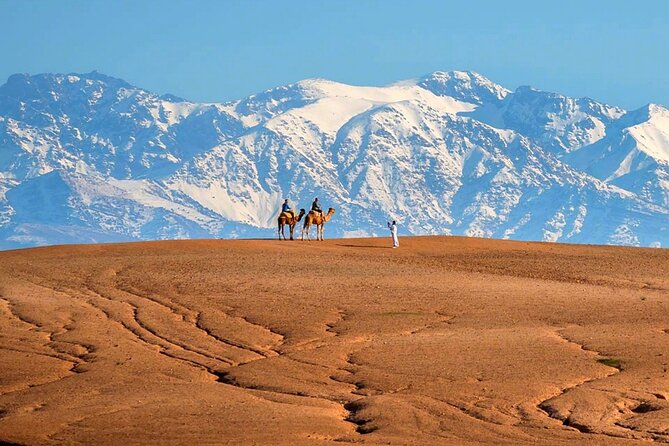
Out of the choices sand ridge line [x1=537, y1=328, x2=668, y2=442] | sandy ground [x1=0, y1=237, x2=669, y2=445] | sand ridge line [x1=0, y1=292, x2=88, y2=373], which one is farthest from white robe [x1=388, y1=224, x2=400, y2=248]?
sand ridge line [x1=537, y1=328, x2=668, y2=442]

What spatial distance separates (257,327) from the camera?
3450 cm

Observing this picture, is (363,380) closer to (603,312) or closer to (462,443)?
(462,443)

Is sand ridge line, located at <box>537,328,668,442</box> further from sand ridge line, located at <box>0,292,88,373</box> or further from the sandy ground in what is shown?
sand ridge line, located at <box>0,292,88,373</box>

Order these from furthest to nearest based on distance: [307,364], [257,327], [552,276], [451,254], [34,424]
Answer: [451,254]
[552,276]
[257,327]
[307,364]
[34,424]

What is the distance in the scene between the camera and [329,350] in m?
31.0

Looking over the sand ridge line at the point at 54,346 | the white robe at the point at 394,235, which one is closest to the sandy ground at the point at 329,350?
the sand ridge line at the point at 54,346

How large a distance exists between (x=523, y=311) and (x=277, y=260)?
→ 44.0 feet

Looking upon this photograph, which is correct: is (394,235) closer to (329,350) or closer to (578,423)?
(329,350)

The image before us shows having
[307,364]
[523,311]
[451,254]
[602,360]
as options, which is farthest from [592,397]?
[451,254]

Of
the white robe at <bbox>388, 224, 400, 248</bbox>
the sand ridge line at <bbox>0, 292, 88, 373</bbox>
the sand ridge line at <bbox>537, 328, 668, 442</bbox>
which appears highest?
the white robe at <bbox>388, 224, 400, 248</bbox>

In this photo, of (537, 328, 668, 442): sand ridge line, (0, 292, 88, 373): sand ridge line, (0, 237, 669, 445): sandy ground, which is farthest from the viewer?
(0, 292, 88, 373): sand ridge line

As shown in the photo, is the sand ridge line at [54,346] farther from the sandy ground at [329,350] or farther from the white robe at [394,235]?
the white robe at [394,235]

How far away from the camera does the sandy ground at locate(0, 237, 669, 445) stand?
2400cm

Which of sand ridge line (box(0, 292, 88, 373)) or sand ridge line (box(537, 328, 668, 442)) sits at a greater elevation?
sand ridge line (box(0, 292, 88, 373))
